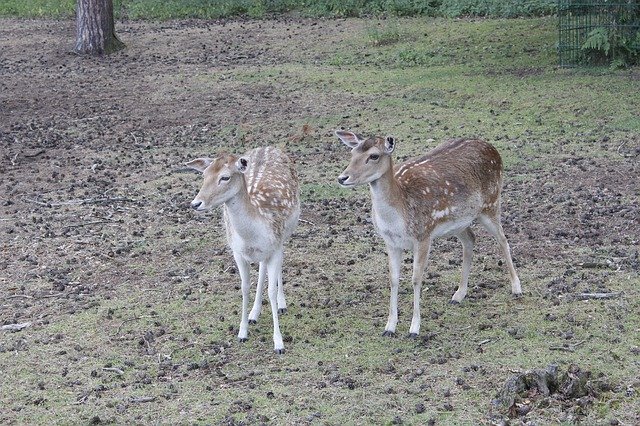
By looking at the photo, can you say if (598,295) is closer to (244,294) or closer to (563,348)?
(563,348)

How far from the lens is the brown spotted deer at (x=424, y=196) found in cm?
640

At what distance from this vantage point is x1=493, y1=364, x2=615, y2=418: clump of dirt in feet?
17.1

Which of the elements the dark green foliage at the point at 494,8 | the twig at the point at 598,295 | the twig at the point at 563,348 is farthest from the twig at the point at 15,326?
the dark green foliage at the point at 494,8

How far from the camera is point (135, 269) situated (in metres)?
7.99

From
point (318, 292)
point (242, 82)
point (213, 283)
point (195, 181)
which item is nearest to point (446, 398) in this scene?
point (318, 292)

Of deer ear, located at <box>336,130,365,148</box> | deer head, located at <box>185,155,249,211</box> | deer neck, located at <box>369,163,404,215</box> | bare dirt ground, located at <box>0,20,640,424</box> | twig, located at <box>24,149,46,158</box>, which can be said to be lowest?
bare dirt ground, located at <box>0,20,640,424</box>

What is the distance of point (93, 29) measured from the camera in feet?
59.6

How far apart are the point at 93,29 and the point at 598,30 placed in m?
8.86

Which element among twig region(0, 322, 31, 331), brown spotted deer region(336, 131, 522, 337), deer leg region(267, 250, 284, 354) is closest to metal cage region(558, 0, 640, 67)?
brown spotted deer region(336, 131, 522, 337)

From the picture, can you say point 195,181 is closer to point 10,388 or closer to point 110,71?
point 10,388

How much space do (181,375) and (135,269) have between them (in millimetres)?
2155

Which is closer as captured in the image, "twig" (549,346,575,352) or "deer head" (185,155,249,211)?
"twig" (549,346,575,352)

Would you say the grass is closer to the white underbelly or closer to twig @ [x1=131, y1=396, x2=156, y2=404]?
the white underbelly

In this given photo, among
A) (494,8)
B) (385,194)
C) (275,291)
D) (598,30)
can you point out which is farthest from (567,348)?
(494,8)
